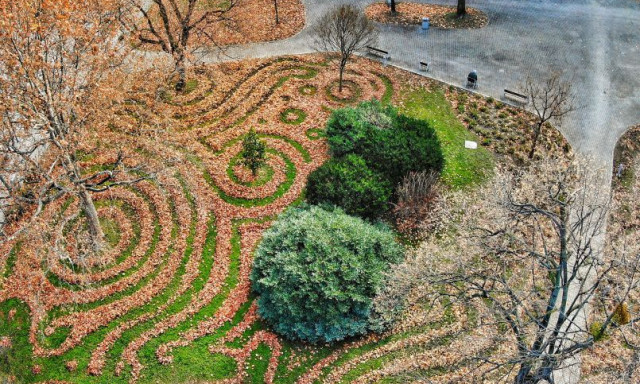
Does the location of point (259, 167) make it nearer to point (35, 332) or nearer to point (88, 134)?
point (88, 134)

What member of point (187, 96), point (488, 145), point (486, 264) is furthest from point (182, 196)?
point (488, 145)

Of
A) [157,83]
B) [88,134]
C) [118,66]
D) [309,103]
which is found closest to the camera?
[88,134]

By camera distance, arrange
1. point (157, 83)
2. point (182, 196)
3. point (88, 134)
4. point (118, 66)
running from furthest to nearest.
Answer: point (182, 196) < point (157, 83) < point (118, 66) < point (88, 134)

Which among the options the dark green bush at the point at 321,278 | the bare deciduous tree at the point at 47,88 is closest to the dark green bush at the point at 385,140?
the dark green bush at the point at 321,278

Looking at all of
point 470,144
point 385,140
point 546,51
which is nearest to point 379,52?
point 470,144

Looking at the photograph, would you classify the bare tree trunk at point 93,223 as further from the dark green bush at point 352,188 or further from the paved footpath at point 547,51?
the paved footpath at point 547,51

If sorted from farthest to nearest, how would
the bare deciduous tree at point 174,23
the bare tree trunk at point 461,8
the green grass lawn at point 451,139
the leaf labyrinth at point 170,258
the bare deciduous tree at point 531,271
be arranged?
the bare tree trunk at point 461,8, the bare deciduous tree at point 174,23, the green grass lawn at point 451,139, the leaf labyrinth at point 170,258, the bare deciduous tree at point 531,271

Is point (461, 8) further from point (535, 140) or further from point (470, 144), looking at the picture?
point (535, 140)
